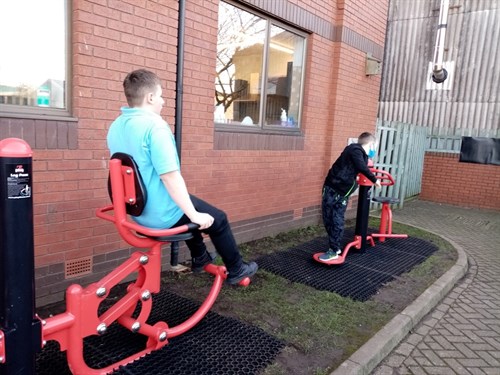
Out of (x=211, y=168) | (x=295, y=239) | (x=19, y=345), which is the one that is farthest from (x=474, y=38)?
(x=19, y=345)

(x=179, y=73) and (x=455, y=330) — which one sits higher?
(x=179, y=73)

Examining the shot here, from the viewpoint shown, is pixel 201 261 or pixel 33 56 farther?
pixel 33 56

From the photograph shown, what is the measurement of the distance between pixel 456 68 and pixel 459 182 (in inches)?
134

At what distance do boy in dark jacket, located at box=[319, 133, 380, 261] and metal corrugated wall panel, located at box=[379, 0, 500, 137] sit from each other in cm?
694

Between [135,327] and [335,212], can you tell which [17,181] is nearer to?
[135,327]

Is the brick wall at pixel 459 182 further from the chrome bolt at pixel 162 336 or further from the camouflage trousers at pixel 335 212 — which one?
the chrome bolt at pixel 162 336

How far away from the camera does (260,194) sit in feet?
18.8

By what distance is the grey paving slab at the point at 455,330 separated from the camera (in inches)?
121

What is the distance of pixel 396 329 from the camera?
3432mm

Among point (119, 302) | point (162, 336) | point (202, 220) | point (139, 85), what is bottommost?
point (162, 336)

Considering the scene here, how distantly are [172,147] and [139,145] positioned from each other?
20 centimetres

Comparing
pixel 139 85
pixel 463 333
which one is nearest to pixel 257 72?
pixel 139 85

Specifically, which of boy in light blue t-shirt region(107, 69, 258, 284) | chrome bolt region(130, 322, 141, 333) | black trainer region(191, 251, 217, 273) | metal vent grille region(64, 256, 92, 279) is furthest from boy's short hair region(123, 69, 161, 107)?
metal vent grille region(64, 256, 92, 279)

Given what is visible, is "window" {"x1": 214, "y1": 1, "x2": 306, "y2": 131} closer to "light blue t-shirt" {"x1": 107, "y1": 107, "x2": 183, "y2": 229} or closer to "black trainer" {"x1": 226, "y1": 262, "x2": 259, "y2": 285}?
"black trainer" {"x1": 226, "y1": 262, "x2": 259, "y2": 285}
